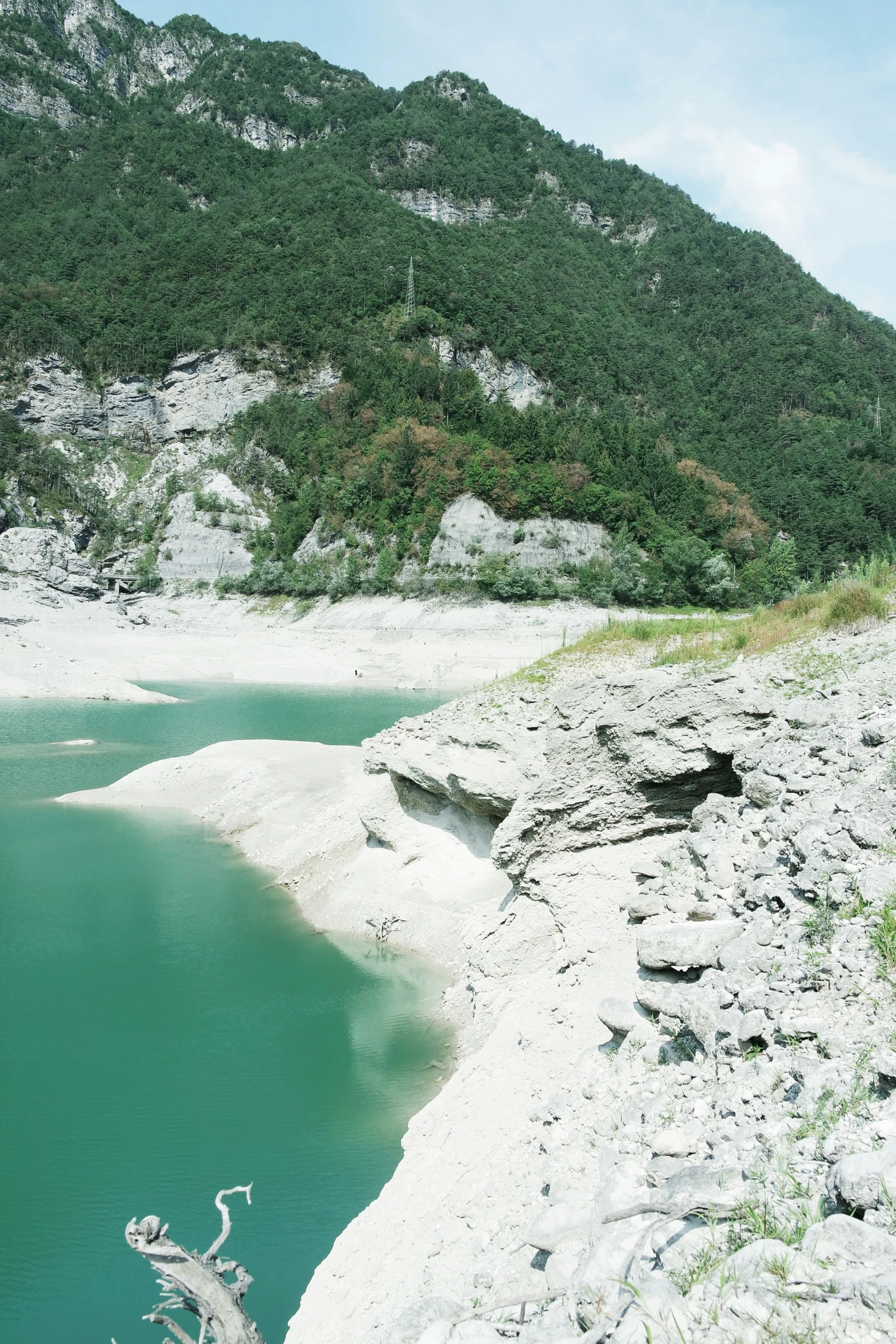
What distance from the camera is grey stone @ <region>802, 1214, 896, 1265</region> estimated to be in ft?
8.66

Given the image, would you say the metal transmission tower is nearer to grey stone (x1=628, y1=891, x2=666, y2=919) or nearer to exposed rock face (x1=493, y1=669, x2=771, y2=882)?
exposed rock face (x1=493, y1=669, x2=771, y2=882)

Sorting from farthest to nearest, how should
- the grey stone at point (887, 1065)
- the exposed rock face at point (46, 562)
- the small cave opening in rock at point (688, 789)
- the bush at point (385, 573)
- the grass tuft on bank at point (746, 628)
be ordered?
1. the exposed rock face at point (46, 562)
2. the bush at point (385, 573)
3. the grass tuft on bank at point (746, 628)
4. the small cave opening in rock at point (688, 789)
5. the grey stone at point (887, 1065)

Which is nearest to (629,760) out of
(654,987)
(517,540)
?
(654,987)

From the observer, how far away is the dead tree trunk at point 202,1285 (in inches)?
199

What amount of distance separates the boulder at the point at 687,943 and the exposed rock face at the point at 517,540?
65850mm

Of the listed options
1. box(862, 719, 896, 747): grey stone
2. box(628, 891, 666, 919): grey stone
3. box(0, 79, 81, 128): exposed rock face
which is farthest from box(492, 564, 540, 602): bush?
box(0, 79, 81, 128): exposed rock face

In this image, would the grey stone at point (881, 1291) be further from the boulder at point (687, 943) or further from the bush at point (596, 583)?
the bush at point (596, 583)

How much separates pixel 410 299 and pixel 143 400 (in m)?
40.3

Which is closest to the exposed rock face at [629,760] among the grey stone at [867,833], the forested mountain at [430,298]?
the grey stone at [867,833]

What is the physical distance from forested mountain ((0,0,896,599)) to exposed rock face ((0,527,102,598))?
21336 millimetres

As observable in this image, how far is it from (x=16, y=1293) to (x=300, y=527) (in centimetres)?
8276

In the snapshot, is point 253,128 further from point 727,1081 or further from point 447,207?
point 727,1081

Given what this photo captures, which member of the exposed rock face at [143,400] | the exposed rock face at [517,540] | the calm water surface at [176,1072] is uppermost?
the exposed rock face at [143,400]

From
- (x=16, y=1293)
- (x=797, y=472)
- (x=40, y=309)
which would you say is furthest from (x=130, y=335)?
(x=16, y=1293)
